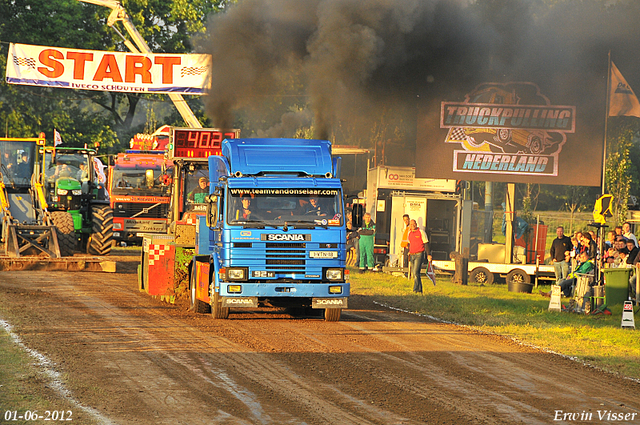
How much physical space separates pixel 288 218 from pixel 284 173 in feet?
2.90

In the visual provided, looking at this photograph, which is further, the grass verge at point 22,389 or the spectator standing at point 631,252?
the spectator standing at point 631,252

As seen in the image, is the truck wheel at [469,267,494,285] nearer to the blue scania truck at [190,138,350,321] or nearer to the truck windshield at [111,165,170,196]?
the blue scania truck at [190,138,350,321]

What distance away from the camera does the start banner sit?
2636 cm

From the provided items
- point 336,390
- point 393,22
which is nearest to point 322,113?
point 393,22

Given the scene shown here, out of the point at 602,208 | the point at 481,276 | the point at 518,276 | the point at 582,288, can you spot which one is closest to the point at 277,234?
the point at 582,288

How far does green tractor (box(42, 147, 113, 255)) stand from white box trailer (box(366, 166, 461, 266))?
8437mm

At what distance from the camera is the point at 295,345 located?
11133mm

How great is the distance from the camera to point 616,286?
16.2 metres

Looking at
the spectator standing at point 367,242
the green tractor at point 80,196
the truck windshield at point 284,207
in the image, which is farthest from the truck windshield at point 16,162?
the truck windshield at point 284,207

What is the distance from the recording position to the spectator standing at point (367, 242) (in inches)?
935

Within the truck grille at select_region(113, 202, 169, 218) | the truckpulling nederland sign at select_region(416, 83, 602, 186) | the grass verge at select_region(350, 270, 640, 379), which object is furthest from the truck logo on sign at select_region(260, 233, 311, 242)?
the truck grille at select_region(113, 202, 169, 218)

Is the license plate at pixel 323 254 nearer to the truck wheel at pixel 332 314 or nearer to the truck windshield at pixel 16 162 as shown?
the truck wheel at pixel 332 314

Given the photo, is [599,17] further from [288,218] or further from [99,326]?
[99,326]

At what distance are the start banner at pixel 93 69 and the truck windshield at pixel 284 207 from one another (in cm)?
1412
